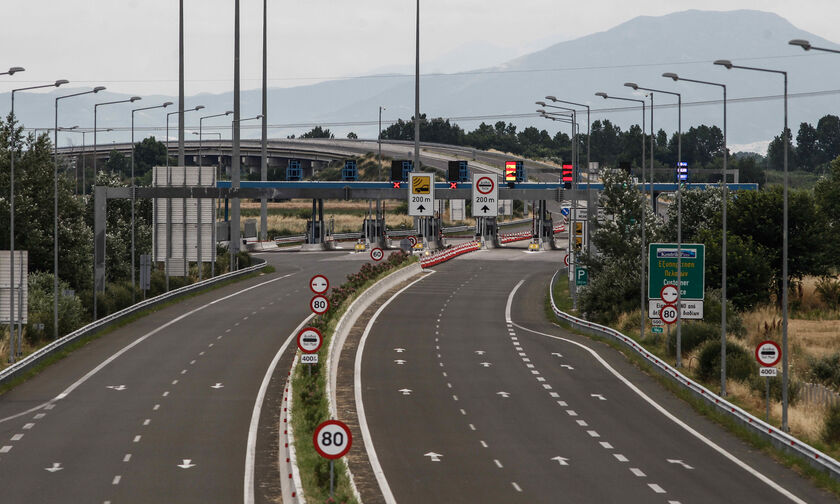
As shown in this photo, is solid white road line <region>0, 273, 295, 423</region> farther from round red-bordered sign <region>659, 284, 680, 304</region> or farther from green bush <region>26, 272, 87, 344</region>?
round red-bordered sign <region>659, 284, 680, 304</region>

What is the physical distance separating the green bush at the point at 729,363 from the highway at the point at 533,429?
1.76 m

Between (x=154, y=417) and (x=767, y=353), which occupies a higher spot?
(x=767, y=353)

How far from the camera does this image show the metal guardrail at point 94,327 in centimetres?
A: 3962

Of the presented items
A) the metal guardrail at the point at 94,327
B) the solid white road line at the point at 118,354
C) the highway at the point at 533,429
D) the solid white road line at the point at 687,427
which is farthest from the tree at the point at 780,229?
the metal guardrail at the point at 94,327

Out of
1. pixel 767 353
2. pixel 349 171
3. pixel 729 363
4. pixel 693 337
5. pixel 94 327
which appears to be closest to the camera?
pixel 767 353

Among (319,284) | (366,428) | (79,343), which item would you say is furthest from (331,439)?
(79,343)

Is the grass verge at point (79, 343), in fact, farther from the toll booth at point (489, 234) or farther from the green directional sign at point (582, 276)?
the toll booth at point (489, 234)

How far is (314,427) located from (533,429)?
621 centimetres

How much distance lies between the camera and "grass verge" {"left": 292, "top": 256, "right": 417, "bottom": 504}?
21516mm

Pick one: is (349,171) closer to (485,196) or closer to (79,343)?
(485,196)

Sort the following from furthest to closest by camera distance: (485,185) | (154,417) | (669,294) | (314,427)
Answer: (485,185) → (669,294) → (154,417) → (314,427)

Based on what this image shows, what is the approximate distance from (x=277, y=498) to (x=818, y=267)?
5471 centimetres

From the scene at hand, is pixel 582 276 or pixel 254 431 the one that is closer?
pixel 254 431

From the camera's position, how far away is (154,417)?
32.4 m
